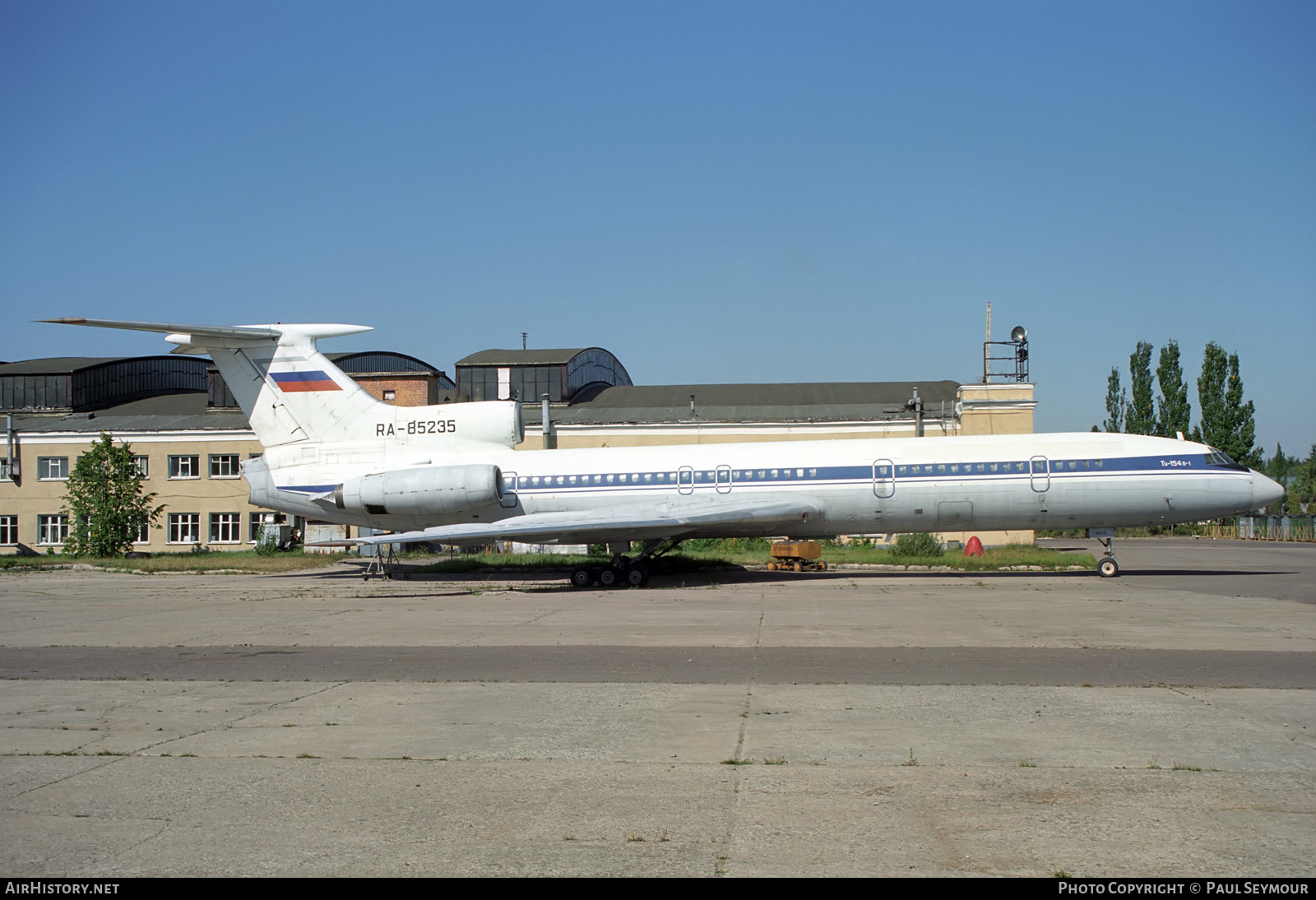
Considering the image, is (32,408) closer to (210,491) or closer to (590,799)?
(210,491)

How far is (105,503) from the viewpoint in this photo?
142 feet

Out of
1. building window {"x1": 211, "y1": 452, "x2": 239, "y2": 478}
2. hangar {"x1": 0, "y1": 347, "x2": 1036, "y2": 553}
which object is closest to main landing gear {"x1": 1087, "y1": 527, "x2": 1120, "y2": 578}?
hangar {"x1": 0, "y1": 347, "x2": 1036, "y2": 553}

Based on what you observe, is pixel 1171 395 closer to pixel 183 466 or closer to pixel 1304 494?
pixel 1304 494

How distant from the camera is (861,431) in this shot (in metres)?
44.4

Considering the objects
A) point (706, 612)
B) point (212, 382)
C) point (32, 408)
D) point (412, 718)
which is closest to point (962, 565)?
point (706, 612)

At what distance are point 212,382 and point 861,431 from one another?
118ft

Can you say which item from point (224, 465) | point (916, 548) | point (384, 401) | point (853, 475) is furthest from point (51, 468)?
point (853, 475)

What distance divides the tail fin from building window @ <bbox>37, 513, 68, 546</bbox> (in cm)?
2902

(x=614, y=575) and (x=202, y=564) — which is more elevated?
(x=614, y=575)

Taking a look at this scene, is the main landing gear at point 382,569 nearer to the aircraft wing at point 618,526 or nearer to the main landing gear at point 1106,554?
the aircraft wing at point 618,526

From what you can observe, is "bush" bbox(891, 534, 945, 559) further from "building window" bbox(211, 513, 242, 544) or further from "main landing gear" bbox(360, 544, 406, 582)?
"building window" bbox(211, 513, 242, 544)

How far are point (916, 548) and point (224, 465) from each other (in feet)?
113

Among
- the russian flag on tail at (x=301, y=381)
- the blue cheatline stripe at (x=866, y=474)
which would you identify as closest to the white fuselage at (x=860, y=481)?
the blue cheatline stripe at (x=866, y=474)

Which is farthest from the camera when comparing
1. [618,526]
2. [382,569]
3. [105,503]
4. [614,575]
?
[105,503]
